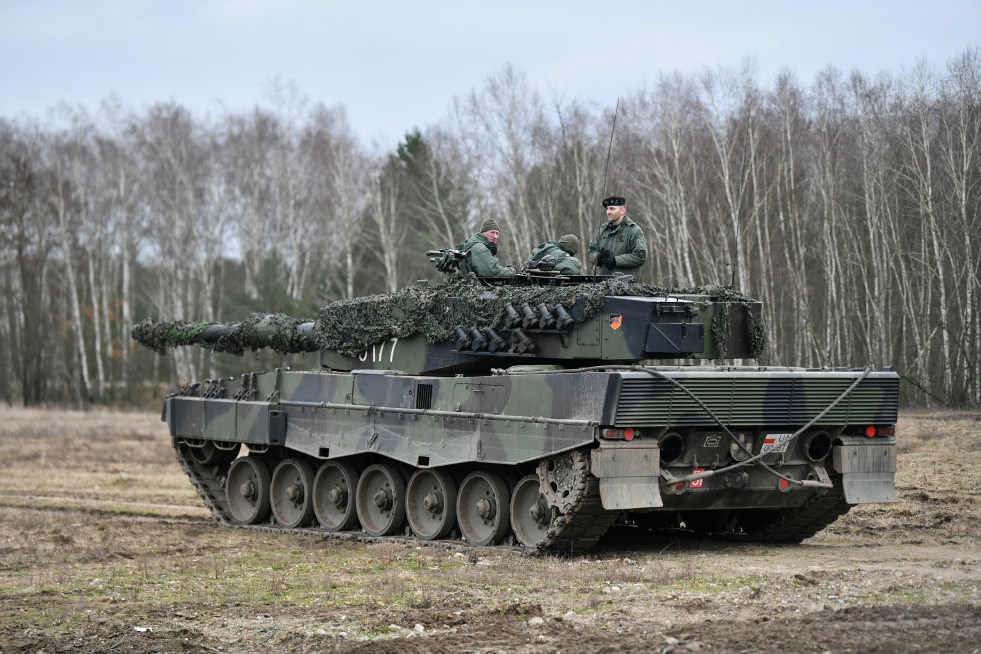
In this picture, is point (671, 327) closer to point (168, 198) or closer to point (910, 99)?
point (910, 99)

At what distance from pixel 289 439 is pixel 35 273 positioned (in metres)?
33.2

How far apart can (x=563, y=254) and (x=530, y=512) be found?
3170 mm

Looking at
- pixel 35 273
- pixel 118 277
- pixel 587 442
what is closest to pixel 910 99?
pixel 587 442

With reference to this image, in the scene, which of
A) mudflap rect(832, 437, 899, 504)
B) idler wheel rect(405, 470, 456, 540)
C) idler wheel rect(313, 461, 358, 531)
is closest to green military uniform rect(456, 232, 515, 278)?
idler wheel rect(405, 470, 456, 540)

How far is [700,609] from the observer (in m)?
9.08

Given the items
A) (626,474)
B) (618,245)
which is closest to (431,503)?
(626,474)

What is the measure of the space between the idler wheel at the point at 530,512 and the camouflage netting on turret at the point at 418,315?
5.52 ft

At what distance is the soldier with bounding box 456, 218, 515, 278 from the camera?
559 inches

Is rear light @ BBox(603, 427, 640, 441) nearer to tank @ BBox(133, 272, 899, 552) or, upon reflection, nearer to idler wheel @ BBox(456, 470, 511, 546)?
tank @ BBox(133, 272, 899, 552)

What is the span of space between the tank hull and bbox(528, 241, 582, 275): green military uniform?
5.78ft

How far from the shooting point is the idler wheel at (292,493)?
15977mm

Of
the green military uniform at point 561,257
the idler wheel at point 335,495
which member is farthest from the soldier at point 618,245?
the idler wheel at point 335,495

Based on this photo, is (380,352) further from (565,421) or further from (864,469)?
(864,469)

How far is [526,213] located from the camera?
35.3 meters
